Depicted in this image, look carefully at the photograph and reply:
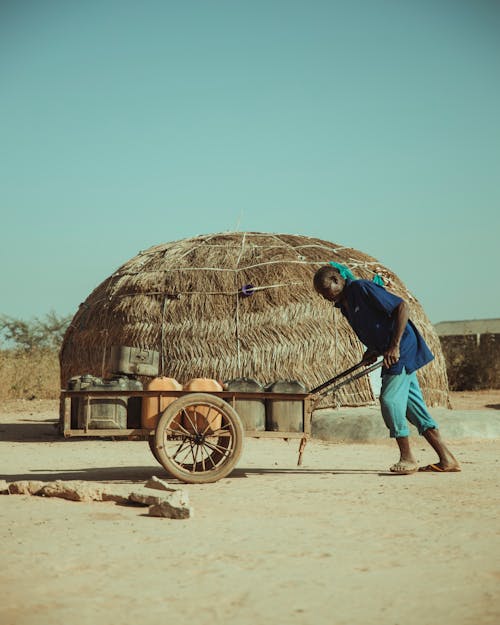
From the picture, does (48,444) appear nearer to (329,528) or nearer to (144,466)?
(144,466)

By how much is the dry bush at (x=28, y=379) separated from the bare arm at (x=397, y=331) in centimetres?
1431

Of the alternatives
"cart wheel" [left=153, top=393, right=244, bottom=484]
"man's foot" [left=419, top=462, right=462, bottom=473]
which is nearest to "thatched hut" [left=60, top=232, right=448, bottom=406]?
"man's foot" [left=419, top=462, right=462, bottom=473]

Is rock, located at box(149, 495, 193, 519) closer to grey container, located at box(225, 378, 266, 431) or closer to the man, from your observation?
grey container, located at box(225, 378, 266, 431)

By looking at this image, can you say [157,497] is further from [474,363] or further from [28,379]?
[474,363]

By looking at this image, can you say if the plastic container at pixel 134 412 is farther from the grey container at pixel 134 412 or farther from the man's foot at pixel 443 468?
the man's foot at pixel 443 468

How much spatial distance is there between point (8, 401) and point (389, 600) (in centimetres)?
1665

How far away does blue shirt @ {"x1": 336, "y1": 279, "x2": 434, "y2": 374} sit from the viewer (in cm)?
677

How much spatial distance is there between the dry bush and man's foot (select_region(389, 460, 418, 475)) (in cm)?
1403

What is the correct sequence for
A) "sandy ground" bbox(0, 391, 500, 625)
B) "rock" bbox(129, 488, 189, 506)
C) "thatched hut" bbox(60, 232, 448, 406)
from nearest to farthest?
"sandy ground" bbox(0, 391, 500, 625) → "rock" bbox(129, 488, 189, 506) → "thatched hut" bbox(60, 232, 448, 406)

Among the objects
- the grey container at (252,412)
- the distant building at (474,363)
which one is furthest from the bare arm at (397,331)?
the distant building at (474,363)

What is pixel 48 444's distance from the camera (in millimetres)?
10930

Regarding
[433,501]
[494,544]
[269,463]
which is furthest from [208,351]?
[494,544]

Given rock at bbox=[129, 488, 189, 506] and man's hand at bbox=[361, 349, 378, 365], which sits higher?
man's hand at bbox=[361, 349, 378, 365]

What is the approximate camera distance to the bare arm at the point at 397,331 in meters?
6.66
